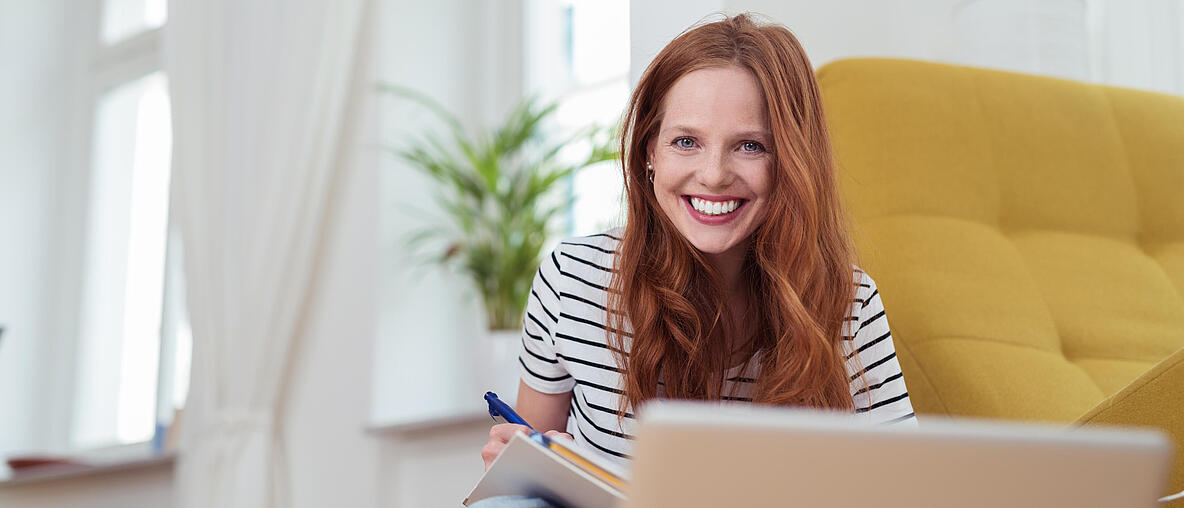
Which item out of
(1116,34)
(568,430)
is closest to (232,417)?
(568,430)

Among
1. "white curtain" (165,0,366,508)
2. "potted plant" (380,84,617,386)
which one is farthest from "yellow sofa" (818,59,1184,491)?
"white curtain" (165,0,366,508)

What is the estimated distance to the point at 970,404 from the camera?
122cm

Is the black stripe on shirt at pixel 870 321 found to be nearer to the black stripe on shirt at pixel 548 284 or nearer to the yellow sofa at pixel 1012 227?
the yellow sofa at pixel 1012 227

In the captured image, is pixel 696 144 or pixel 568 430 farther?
pixel 568 430

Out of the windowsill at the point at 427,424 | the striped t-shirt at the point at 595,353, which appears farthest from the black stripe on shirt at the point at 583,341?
the windowsill at the point at 427,424

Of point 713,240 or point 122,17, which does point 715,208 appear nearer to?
point 713,240

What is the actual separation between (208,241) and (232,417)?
0.46 metres

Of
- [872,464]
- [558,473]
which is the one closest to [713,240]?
[558,473]

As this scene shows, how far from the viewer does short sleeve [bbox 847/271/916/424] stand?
1119 mm

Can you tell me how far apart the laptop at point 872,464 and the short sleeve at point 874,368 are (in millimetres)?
594

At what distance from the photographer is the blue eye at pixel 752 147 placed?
109cm

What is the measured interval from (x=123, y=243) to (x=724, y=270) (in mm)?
3013

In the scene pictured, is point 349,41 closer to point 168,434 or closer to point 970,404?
point 168,434

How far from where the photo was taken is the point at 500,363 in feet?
8.04
